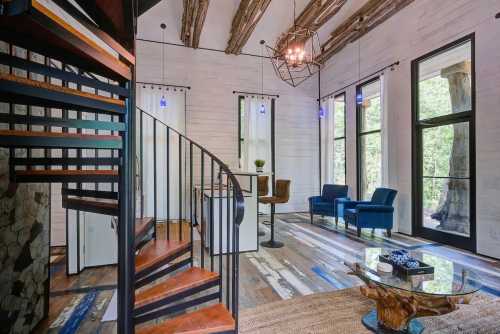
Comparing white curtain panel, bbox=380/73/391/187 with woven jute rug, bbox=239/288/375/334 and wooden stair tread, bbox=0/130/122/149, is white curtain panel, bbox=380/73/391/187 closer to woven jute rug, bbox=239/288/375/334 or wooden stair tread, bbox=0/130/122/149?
woven jute rug, bbox=239/288/375/334

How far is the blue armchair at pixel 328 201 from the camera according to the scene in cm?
570

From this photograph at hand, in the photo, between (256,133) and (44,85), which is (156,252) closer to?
(44,85)

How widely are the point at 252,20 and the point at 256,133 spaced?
2.55 metres

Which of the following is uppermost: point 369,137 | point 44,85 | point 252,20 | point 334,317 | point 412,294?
point 252,20

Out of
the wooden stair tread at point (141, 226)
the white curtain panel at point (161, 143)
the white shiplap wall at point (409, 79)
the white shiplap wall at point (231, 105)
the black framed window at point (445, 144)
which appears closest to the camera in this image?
the wooden stair tread at point (141, 226)

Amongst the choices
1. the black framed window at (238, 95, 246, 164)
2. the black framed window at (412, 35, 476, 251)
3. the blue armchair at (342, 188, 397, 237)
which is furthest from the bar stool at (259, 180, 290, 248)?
the black framed window at (412, 35, 476, 251)

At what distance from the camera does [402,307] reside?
202cm

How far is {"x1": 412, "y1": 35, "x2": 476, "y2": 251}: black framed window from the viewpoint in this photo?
4.04 meters

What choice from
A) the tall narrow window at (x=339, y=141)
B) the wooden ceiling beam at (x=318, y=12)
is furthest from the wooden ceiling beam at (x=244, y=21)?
the tall narrow window at (x=339, y=141)

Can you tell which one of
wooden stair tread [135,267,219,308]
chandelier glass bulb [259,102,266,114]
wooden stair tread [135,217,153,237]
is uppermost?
chandelier glass bulb [259,102,266,114]

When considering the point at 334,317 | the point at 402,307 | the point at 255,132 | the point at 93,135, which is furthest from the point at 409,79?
the point at 93,135

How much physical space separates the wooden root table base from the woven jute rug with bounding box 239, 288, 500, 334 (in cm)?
13

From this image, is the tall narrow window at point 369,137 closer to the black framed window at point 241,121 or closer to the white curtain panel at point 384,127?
the white curtain panel at point 384,127

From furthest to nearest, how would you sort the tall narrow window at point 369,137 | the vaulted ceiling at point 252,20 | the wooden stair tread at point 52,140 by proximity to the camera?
the tall narrow window at point 369,137 → the vaulted ceiling at point 252,20 → the wooden stair tread at point 52,140
